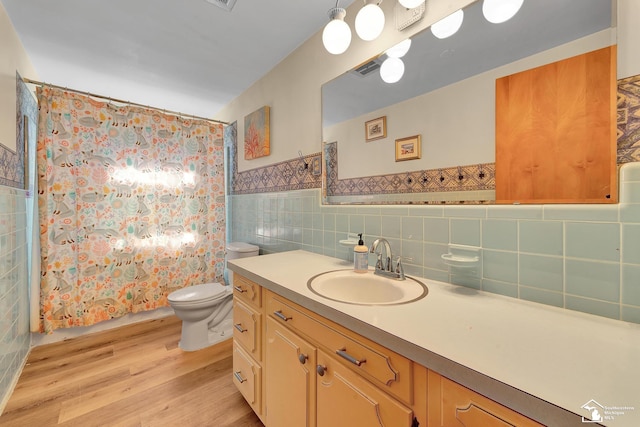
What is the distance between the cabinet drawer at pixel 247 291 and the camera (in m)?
1.19

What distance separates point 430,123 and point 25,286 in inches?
115

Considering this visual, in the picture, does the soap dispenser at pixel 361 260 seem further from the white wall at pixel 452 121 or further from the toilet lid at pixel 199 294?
the toilet lid at pixel 199 294

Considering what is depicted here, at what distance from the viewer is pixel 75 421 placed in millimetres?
1296

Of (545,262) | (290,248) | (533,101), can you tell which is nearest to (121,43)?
(290,248)

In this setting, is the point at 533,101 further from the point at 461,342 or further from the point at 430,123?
the point at 461,342

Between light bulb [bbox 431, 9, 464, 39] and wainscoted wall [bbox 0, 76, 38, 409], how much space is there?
2341mm

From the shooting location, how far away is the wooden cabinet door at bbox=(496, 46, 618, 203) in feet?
2.35

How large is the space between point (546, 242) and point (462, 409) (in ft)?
1.98

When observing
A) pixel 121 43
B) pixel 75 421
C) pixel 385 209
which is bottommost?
pixel 75 421

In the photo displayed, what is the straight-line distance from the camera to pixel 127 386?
1545mm

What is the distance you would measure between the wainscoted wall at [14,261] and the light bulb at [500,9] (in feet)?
8.13

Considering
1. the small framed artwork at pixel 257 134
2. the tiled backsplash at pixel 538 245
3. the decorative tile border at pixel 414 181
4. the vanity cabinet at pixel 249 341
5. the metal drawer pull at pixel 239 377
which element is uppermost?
the small framed artwork at pixel 257 134

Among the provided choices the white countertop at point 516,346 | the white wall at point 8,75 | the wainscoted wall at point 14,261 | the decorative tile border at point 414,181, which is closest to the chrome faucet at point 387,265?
the white countertop at point 516,346

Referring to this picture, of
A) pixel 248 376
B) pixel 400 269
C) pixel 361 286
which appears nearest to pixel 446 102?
pixel 400 269
